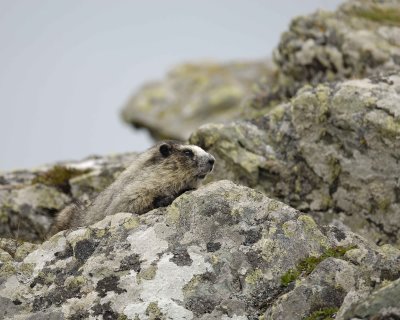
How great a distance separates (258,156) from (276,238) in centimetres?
480

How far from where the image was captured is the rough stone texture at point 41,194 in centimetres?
1540

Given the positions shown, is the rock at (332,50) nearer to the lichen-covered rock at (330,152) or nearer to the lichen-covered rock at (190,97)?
the lichen-covered rock at (330,152)

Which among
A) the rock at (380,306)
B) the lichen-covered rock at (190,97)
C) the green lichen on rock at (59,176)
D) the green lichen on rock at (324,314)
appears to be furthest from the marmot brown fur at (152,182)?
the lichen-covered rock at (190,97)

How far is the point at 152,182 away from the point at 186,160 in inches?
38.2

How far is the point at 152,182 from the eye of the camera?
1197cm

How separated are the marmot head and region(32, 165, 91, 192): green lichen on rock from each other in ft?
15.7

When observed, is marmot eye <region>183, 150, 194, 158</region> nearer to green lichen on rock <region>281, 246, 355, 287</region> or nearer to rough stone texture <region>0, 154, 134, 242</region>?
rough stone texture <region>0, 154, 134, 242</region>

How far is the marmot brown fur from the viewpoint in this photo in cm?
1158

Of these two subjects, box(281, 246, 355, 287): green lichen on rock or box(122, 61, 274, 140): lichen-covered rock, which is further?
box(122, 61, 274, 140): lichen-covered rock

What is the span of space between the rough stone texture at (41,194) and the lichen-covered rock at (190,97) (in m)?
13.4

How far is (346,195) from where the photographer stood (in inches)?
500

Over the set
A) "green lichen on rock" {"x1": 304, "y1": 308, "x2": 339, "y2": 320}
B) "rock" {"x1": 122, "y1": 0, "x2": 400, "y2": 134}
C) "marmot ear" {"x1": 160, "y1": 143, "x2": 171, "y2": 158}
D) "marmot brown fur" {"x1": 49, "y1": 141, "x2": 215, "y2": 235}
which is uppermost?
"rock" {"x1": 122, "y1": 0, "x2": 400, "y2": 134}

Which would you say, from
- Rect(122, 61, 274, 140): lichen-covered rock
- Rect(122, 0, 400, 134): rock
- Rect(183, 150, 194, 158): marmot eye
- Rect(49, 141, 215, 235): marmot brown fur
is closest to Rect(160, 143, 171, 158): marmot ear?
Rect(49, 141, 215, 235): marmot brown fur

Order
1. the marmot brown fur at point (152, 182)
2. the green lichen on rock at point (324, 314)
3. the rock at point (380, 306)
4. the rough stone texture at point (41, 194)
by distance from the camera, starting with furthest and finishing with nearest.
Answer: the rough stone texture at point (41, 194)
the marmot brown fur at point (152, 182)
the green lichen on rock at point (324, 314)
the rock at point (380, 306)
